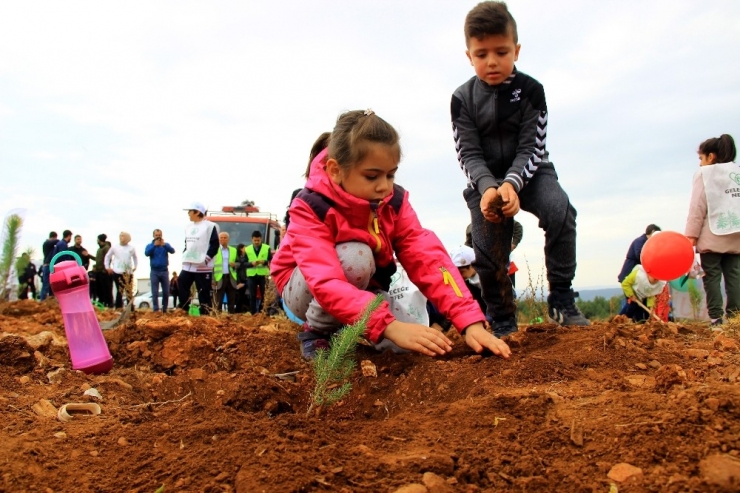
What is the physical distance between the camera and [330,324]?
3129 millimetres

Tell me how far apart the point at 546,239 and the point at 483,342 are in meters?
1.01

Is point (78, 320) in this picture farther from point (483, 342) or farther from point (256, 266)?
point (256, 266)

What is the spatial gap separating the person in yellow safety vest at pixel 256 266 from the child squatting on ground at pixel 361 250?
29.9 ft

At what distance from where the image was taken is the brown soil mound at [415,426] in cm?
142

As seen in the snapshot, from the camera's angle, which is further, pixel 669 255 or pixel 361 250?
pixel 669 255

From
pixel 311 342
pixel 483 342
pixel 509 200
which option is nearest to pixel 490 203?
pixel 509 200

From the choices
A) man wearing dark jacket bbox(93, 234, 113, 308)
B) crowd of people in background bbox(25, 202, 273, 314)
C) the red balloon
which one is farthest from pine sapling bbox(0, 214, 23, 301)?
man wearing dark jacket bbox(93, 234, 113, 308)

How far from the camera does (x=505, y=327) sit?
143 inches

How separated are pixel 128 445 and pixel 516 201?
211 cm

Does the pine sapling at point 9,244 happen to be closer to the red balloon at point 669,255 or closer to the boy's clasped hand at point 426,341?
the boy's clasped hand at point 426,341

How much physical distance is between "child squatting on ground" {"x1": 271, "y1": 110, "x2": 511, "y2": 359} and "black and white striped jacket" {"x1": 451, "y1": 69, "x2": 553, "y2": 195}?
59 cm

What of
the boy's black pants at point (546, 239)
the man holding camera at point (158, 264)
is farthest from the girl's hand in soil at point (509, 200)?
the man holding camera at point (158, 264)

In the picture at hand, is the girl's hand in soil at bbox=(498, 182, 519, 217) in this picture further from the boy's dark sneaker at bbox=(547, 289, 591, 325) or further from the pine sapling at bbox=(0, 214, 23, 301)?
the pine sapling at bbox=(0, 214, 23, 301)

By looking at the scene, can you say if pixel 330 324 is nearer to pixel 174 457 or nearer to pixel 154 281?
pixel 174 457
